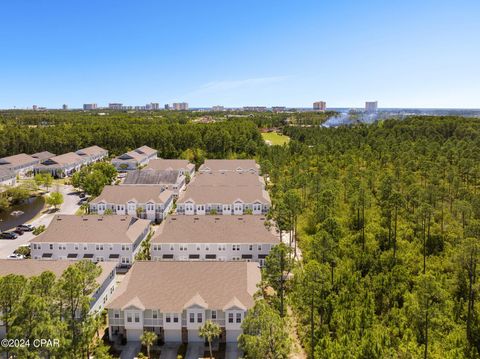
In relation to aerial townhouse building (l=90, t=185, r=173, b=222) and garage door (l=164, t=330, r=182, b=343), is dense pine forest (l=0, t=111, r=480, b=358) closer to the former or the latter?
garage door (l=164, t=330, r=182, b=343)

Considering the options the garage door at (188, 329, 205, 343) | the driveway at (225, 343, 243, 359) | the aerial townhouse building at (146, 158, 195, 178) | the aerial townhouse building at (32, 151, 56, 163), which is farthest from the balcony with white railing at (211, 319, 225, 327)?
the aerial townhouse building at (32, 151, 56, 163)

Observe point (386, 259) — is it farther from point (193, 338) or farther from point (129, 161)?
point (129, 161)

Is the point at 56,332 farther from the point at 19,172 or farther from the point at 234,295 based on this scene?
the point at 19,172

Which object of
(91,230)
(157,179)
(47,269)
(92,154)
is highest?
(92,154)

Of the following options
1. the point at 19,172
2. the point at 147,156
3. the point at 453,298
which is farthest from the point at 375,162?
the point at 19,172

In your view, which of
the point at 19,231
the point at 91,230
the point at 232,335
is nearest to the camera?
the point at 232,335

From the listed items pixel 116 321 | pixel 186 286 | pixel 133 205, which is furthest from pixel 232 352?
pixel 133 205
